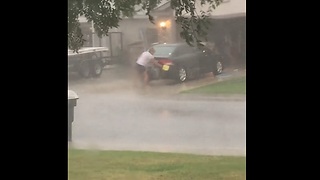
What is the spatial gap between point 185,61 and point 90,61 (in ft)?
0.87

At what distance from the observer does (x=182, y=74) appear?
111cm

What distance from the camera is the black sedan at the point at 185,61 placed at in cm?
110

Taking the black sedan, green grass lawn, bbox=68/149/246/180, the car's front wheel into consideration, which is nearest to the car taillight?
the black sedan

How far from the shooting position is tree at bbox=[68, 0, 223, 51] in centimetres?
108

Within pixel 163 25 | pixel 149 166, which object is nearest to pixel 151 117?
pixel 149 166

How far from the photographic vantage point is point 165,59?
1.11m

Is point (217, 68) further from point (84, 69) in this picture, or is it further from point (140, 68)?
point (84, 69)

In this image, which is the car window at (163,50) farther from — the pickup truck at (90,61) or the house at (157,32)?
the pickup truck at (90,61)

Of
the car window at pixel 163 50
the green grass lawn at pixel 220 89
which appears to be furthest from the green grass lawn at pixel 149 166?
the car window at pixel 163 50

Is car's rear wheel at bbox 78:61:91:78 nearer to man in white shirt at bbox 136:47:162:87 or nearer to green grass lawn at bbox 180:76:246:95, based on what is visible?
man in white shirt at bbox 136:47:162:87

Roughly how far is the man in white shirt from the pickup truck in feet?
0.30
